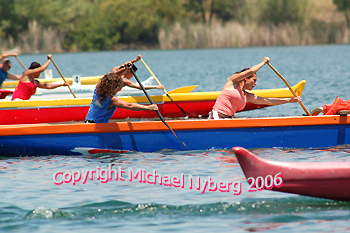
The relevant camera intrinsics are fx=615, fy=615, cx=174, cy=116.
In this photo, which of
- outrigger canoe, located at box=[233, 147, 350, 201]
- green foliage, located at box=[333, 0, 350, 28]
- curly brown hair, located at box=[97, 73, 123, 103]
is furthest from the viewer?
green foliage, located at box=[333, 0, 350, 28]

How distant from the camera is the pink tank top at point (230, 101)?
9.01 m

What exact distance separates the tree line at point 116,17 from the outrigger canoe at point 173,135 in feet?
145

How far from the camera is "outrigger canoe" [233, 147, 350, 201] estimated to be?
5969 millimetres

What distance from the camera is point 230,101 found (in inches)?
358

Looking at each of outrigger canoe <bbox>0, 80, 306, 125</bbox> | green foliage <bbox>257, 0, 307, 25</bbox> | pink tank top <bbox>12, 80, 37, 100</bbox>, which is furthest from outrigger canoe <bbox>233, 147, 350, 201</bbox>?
green foliage <bbox>257, 0, 307, 25</bbox>

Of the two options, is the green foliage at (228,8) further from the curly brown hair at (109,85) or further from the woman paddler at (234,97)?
the curly brown hair at (109,85)

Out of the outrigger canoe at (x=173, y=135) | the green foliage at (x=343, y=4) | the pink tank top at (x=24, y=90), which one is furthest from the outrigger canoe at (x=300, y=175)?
the green foliage at (x=343, y=4)

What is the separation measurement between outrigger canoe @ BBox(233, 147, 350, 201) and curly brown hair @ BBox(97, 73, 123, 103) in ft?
9.88

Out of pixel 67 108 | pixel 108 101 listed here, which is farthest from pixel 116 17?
pixel 108 101

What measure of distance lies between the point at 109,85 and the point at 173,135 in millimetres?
1147

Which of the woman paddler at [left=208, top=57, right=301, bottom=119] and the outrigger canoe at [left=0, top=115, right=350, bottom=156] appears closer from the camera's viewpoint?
the outrigger canoe at [left=0, top=115, right=350, bottom=156]

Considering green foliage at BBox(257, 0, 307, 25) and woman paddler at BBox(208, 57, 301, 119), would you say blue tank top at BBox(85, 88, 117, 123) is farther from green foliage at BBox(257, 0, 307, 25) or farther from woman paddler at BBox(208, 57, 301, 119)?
green foliage at BBox(257, 0, 307, 25)

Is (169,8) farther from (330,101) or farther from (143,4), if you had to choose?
(330,101)

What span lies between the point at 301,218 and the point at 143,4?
57.2 m
